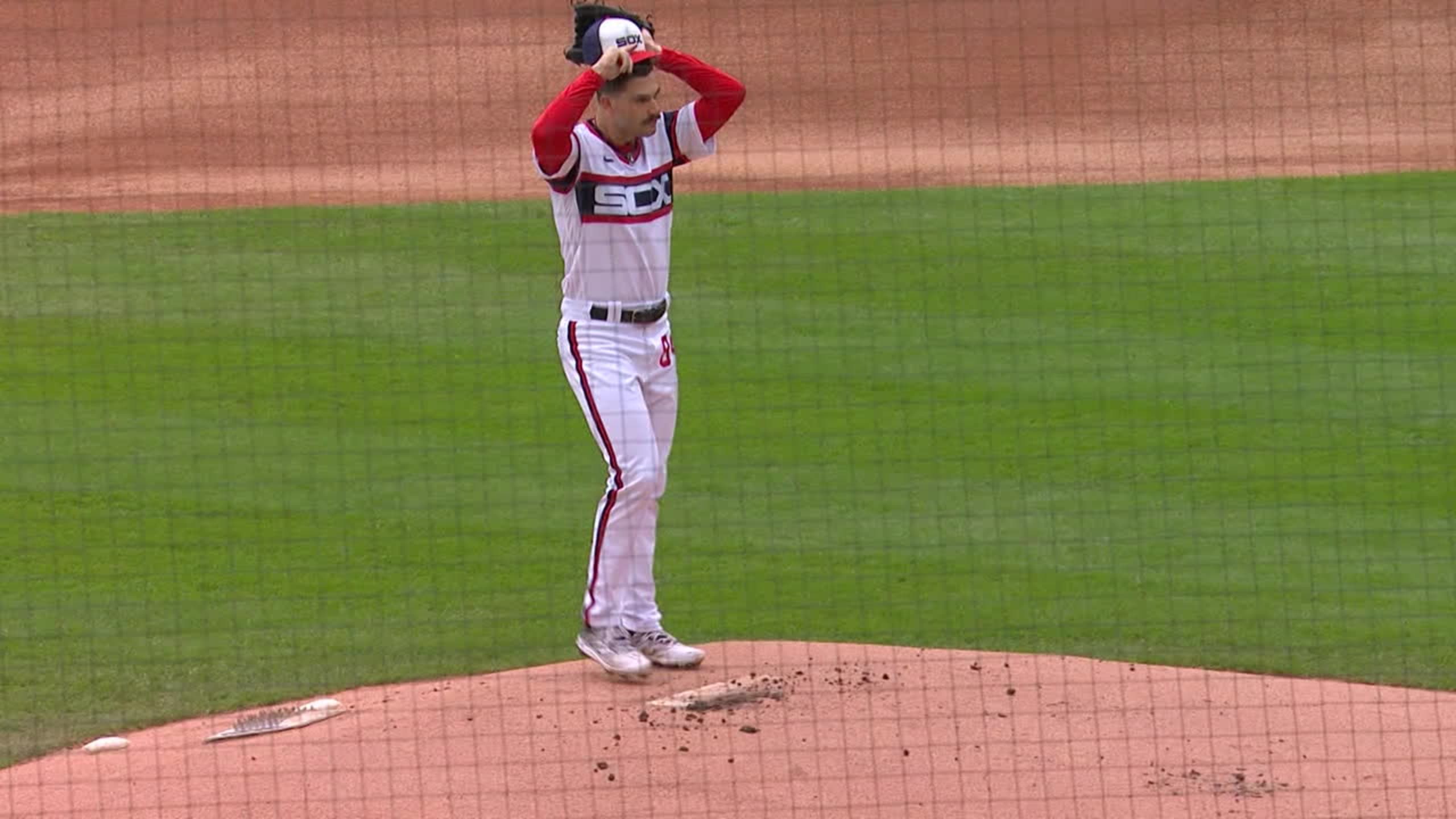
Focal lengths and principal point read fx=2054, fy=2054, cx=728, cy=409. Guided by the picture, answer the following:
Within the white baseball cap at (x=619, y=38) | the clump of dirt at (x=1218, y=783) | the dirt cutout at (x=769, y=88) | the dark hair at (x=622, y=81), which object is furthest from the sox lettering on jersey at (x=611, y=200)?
the dirt cutout at (x=769, y=88)

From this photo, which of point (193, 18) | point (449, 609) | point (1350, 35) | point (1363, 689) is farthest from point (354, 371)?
point (1350, 35)

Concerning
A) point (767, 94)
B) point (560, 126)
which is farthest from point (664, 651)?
point (767, 94)

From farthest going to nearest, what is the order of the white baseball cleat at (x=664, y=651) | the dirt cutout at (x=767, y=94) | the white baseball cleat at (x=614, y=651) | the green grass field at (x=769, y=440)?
the dirt cutout at (x=767, y=94), the green grass field at (x=769, y=440), the white baseball cleat at (x=664, y=651), the white baseball cleat at (x=614, y=651)

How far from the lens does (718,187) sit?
15.0m

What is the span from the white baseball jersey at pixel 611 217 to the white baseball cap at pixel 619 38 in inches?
9.7

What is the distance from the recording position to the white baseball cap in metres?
6.23

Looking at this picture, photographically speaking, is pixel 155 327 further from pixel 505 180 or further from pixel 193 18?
pixel 193 18

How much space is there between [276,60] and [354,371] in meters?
7.74

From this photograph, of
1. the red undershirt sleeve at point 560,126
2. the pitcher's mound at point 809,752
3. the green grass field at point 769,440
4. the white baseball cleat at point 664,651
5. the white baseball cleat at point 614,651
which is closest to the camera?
the pitcher's mound at point 809,752

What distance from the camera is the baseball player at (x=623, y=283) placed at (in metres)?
6.26

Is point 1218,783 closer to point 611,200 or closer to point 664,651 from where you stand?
point 664,651

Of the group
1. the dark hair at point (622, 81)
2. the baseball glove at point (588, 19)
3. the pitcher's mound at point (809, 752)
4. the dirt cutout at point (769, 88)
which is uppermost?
the dirt cutout at point (769, 88)

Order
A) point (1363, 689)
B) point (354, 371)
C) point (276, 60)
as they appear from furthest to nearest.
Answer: point (276, 60)
point (354, 371)
point (1363, 689)

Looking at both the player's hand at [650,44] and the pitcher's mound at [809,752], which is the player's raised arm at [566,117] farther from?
the pitcher's mound at [809,752]
